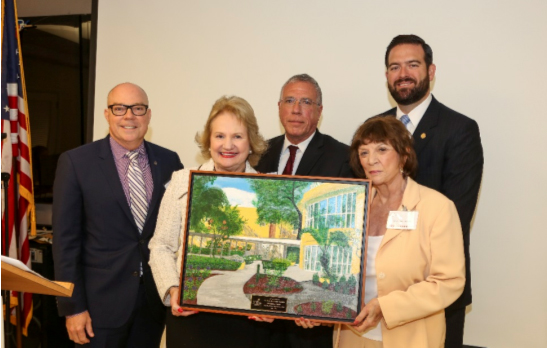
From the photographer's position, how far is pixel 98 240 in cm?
273

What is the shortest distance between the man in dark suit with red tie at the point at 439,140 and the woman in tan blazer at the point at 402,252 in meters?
0.50

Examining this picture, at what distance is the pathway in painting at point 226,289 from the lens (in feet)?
7.06

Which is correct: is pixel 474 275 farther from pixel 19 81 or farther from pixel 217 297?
pixel 19 81

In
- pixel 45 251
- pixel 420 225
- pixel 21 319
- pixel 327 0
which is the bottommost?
pixel 21 319

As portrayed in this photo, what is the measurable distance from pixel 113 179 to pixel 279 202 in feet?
3.34

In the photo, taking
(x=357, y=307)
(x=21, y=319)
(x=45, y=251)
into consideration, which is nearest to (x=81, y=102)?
(x=45, y=251)

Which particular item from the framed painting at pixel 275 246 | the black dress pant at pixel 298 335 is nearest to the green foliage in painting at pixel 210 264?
the framed painting at pixel 275 246

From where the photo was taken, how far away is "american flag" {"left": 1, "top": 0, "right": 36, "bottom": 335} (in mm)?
4109

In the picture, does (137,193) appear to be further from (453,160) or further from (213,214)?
(453,160)

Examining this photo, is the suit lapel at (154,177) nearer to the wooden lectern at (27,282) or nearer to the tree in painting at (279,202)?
the tree in painting at (279,202)

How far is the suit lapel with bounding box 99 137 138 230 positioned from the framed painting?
632 millimetres

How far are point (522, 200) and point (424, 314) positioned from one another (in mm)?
2120

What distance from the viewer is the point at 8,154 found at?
13.5 feet

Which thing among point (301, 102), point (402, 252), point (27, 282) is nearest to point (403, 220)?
point (402, 252)
